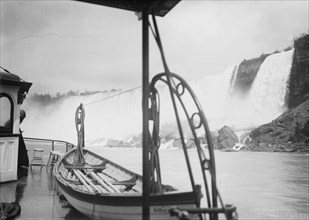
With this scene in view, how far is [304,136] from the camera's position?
249 ft

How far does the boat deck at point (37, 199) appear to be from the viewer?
20.4 ft

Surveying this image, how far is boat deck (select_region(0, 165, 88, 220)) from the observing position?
6.21 metres

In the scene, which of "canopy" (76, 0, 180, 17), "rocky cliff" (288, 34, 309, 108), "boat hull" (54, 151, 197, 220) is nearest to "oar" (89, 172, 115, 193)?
"boat hull" (54, 151, 197, 220)

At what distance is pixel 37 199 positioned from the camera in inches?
288

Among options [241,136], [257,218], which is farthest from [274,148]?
[257,218]

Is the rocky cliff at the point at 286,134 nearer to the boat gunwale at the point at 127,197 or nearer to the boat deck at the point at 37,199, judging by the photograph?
the boat deck at the point at 37,199

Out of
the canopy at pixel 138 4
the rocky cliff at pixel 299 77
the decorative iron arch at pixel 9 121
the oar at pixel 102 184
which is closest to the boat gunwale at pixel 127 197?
the oar at pixel 102 184

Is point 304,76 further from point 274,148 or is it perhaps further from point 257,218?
point 257,218

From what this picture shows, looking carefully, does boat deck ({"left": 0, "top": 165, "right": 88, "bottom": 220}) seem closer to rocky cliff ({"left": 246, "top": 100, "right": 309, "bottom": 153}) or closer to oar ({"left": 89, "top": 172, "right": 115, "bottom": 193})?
oar ({"left": 89, "top": 172, "right": 115, "bottom": 193})

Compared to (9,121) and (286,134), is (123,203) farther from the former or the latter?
(286,134)

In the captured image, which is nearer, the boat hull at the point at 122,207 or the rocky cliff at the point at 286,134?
the boat hull at the point at 122,207

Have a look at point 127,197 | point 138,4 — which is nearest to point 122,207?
point 127,197

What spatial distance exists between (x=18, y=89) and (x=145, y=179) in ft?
22.3

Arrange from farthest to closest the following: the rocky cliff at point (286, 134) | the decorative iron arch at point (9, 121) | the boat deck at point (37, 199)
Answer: the rocky cliff at point (286, 134), the decorative iron arch at point (9, 121), the boat deck at point (37, 199)
